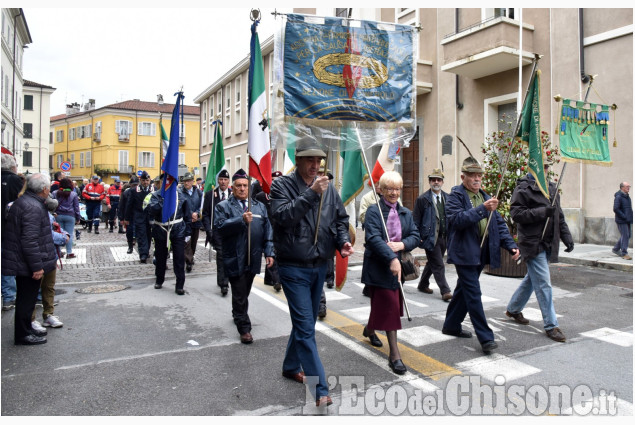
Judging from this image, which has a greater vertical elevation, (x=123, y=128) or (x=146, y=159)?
(x=123, y=128)

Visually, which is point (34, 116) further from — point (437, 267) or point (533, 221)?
point (533, 221)

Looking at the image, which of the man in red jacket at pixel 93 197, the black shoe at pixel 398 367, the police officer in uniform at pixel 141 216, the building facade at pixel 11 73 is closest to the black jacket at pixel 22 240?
the black shoe at pixel 398 367

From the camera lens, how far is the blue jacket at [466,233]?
4895 millimetres

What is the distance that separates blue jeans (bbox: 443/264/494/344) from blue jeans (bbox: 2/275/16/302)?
584 cm

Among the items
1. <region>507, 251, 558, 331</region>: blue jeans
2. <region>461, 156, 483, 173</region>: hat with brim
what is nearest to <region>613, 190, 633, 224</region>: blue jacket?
<region>507, 251, 558, 331</region>: blue jeans

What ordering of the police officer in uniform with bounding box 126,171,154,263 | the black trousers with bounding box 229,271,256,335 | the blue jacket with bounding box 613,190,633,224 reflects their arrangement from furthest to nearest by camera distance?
the blue jacket with bounding box 613,190,633,224, the police officer in uniform with bounding box 126,171,154,263, the black trousers with bounding box 229,271,256,335

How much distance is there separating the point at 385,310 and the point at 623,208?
31.7ft

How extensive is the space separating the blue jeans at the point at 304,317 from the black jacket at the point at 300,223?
0.39 ft

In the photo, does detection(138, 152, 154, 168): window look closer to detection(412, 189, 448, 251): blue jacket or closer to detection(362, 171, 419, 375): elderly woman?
detection(412, 189, 448, 251): blue jacket

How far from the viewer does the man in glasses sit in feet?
24.0

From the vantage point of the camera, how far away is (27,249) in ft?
16.5

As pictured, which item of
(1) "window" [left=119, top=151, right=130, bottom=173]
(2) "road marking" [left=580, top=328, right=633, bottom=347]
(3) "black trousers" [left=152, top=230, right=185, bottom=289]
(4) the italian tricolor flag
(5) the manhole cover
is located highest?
(1) "window" [left=119, top=151, right=130, bottom=173]

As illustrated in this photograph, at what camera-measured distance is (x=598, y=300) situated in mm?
7203

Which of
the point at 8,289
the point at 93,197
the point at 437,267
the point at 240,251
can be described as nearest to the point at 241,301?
the point at 240,251
